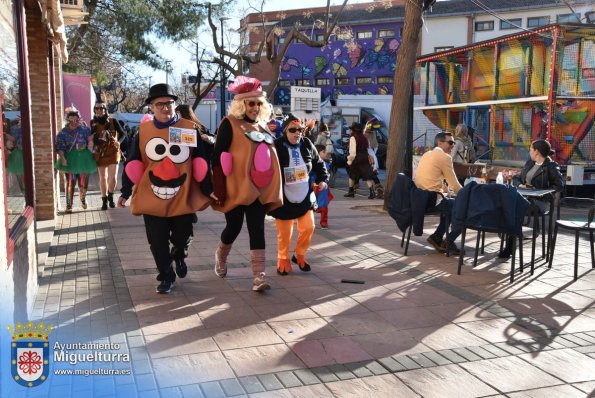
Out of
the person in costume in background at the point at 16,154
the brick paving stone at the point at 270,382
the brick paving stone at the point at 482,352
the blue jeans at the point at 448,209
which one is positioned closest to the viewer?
the brick paving stone at the point at 270,382

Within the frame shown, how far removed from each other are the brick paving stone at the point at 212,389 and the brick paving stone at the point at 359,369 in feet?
2.68

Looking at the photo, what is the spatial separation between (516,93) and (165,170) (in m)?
11.0

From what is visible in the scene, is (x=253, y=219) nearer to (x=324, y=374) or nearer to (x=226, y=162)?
(x=226, y=162)

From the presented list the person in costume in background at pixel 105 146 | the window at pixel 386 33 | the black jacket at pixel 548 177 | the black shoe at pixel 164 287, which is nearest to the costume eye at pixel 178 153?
the black shoe at pixel 164 287

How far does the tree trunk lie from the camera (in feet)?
35.2

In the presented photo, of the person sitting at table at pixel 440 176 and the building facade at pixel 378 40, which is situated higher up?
the building facade at pixel 378 40

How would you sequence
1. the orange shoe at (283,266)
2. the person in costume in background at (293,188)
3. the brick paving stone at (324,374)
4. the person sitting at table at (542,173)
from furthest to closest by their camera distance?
the person sitting at table at (542,173), the orange shoe at (283,266), the person in costume in background at (293,188), the brick paving stone at (324,374)

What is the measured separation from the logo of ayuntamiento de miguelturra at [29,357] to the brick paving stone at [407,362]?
81.3 inches

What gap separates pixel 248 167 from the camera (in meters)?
5.17

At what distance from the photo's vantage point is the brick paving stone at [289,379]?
3.47m

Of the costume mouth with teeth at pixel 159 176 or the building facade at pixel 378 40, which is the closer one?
the costume mouth with teeth at pixel 159 176

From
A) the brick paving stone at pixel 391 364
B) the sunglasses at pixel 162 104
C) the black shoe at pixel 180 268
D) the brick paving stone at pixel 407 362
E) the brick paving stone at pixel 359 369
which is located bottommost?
the brick paving stone at pixel 407 362

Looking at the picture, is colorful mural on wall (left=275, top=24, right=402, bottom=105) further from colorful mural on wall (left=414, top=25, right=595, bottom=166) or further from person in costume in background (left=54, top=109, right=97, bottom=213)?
person in costume in background (left=54, top=109, right=97, bottom=213)

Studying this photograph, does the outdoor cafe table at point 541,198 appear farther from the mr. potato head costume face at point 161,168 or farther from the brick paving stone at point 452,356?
the mr. potato head costume face at point 161,168
